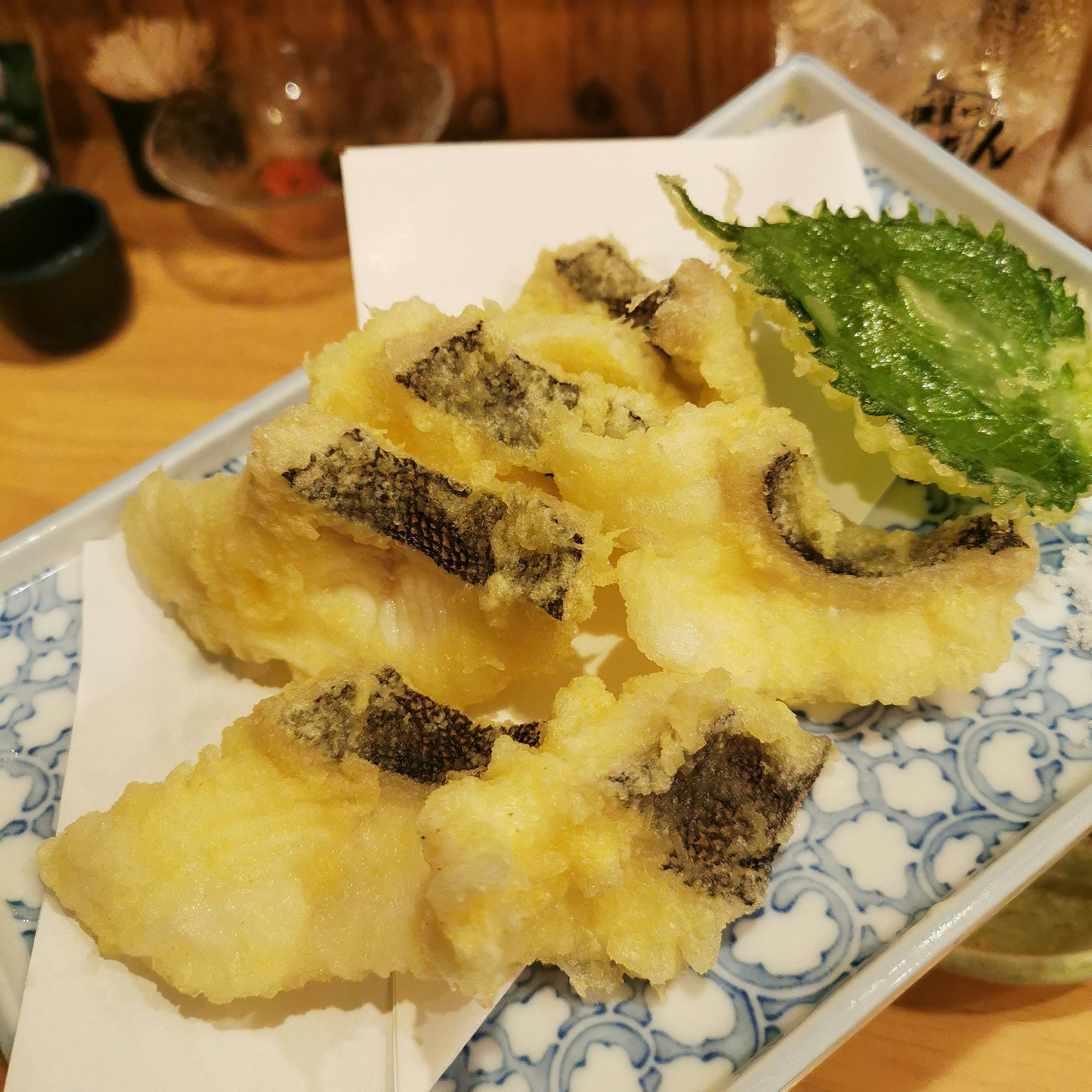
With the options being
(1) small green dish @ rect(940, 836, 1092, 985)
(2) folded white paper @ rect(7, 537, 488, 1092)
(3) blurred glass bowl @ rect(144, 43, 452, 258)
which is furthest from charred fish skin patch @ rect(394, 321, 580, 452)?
(3) blurred glass bowl @ rect(144, 43, 452, 258)

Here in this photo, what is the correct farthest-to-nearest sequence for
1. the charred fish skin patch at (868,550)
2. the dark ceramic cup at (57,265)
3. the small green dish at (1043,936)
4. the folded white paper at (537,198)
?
the dark ceramic cup at (57,265), the folded white paper at (537,198), the small green dish at (1043,936), the charred fish skin patch at (868,550)

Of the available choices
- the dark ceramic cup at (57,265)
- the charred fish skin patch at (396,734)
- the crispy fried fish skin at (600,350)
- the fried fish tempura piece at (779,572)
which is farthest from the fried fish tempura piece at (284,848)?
the dark ceramic cup at (57,265)

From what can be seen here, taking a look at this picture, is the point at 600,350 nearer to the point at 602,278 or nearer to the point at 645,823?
the point at 602,278

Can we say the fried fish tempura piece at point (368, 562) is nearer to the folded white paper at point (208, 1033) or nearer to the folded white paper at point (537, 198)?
the folded white paper at point (208, 1033)

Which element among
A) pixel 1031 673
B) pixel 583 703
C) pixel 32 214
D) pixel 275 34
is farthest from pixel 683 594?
pixel 275 34

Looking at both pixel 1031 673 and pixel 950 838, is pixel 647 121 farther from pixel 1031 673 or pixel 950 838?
pixel 950 838
